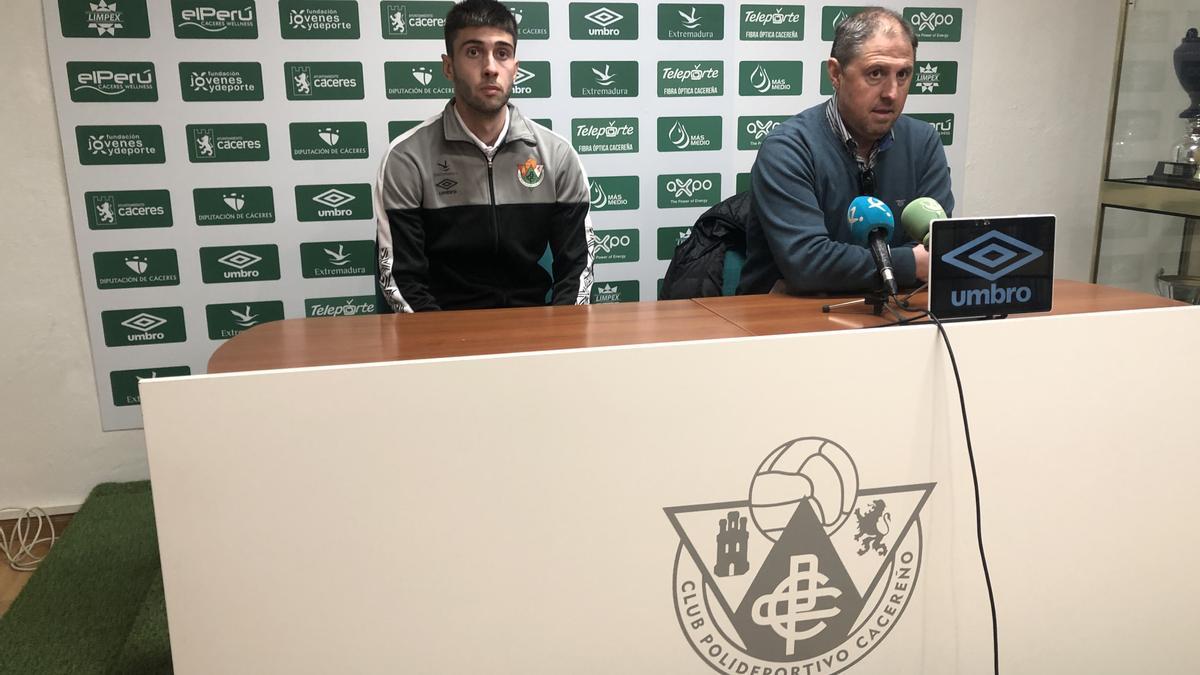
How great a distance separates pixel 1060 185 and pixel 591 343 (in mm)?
2721

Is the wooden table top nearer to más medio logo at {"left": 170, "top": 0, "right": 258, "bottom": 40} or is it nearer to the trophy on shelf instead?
más medio logo at {"left": 170, "top": 0, "right": 258, "bottom": 40}

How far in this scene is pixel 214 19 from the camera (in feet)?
8.50

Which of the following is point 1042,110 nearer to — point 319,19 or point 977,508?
point 977,508

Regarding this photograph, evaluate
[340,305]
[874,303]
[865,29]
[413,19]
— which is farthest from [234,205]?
[874,303]

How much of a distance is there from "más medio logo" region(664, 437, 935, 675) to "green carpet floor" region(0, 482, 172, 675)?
4.14ft

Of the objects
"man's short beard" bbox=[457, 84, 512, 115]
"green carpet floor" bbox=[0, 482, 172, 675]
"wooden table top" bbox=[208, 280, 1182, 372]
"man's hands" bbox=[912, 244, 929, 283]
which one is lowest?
"green carpet floor" bbox=[0, 482, 172, 675]

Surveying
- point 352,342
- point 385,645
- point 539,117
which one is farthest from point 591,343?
point 539,117

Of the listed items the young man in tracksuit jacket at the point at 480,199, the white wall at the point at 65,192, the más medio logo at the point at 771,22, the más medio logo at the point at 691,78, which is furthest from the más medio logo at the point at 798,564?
the white wall at the point at 65,192

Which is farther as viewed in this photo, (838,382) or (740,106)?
(740,106)

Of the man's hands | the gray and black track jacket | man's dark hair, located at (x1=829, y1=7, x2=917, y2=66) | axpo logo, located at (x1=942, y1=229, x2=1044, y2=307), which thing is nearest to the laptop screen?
axpo logo, located at (x1=942, y1=229, x2=1044, y2=307)

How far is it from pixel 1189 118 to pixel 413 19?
2544 mm

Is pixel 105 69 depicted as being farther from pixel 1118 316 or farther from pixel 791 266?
pixel 1118 316

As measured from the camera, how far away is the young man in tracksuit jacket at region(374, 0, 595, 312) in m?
2.30

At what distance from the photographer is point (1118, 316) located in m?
1.52
